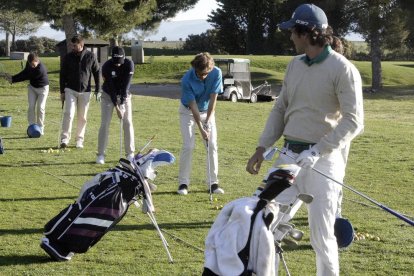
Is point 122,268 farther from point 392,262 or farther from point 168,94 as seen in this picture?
point 168,94

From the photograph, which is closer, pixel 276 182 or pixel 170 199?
pixel 276 182

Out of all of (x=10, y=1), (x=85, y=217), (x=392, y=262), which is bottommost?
(x=392, y=262)

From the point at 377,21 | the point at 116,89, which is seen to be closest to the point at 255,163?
the point at 116,89

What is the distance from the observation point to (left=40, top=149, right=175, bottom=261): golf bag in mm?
6082

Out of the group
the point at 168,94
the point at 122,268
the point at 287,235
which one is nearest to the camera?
the point at 287,235

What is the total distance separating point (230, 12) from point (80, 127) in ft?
151

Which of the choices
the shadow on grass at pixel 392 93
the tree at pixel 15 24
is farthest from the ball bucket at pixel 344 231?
the tree at pixel 15 24

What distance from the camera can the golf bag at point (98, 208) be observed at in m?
6.08

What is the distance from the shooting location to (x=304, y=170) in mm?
4738

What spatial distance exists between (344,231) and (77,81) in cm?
841

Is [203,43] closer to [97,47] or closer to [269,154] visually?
[97,47]

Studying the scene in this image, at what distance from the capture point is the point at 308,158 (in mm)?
4527

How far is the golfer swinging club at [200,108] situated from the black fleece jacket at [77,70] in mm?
4006

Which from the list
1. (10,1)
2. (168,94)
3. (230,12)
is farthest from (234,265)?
(230,12)
